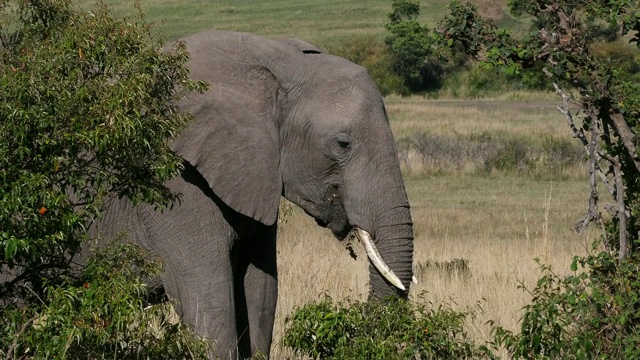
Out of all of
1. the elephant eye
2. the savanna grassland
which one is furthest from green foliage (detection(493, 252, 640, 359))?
the elephant eye

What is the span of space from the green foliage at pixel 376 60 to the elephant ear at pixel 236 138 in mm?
42655

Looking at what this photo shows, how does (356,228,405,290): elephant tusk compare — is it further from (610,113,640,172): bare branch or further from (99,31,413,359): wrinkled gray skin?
(610,113,640,172): bare branch

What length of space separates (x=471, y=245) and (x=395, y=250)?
23.2 ft

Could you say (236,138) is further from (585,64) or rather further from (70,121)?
(70,121)

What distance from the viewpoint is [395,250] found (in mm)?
8859

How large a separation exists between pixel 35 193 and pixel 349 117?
10.4ft

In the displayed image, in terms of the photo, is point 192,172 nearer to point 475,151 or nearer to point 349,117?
point 349,117

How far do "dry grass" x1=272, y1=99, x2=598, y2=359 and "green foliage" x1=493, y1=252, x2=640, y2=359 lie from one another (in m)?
1.54

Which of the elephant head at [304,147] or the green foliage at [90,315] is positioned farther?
the elephant head at [304,147]

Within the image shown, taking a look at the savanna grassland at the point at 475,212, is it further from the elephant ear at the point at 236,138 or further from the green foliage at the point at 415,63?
the green foliage at the point at 415,63

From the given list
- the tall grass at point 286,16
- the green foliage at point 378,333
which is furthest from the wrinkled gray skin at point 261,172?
the tall grass at point 286,16

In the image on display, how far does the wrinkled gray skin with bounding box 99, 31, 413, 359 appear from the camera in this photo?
28.9 feet

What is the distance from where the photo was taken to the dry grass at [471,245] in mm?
11852

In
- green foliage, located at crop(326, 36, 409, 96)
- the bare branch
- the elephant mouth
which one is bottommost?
green foliage, located at crop(326, 36, 409, 96)
